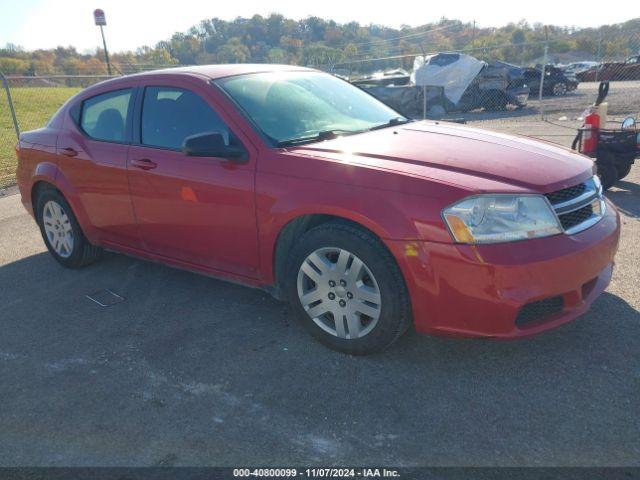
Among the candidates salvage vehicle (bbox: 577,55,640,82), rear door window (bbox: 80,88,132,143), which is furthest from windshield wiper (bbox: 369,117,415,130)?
salvage vehicle (bbox: 577,55,640,82)

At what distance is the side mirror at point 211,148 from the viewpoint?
11.0 ft

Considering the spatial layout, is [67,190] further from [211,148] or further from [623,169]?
[623,169]

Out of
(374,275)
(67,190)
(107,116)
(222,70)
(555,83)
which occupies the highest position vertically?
(222,70)

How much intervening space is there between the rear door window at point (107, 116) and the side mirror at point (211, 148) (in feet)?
3.62

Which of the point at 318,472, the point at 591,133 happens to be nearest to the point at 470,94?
the point at 591,133

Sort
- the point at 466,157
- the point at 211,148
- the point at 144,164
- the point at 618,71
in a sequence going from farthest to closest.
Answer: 1. the point at 618,71
2. the point at 144,164
3. the point at 211,148
4. the point at 466,157

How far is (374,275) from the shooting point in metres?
2.98

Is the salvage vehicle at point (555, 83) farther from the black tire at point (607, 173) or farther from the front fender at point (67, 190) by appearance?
the front fender at point (67, 190)

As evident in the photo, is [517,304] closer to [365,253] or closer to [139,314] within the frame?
[365,253]

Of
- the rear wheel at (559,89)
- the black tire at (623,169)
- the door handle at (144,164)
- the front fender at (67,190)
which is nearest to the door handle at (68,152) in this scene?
the front fender at (67,190)

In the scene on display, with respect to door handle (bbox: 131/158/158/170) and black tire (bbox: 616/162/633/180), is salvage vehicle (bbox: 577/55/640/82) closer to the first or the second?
black tire (bbox: 616/162/633/180)

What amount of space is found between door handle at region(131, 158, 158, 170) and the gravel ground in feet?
3.46

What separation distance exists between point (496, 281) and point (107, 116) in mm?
3373

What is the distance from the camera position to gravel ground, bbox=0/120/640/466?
8.16 feet
